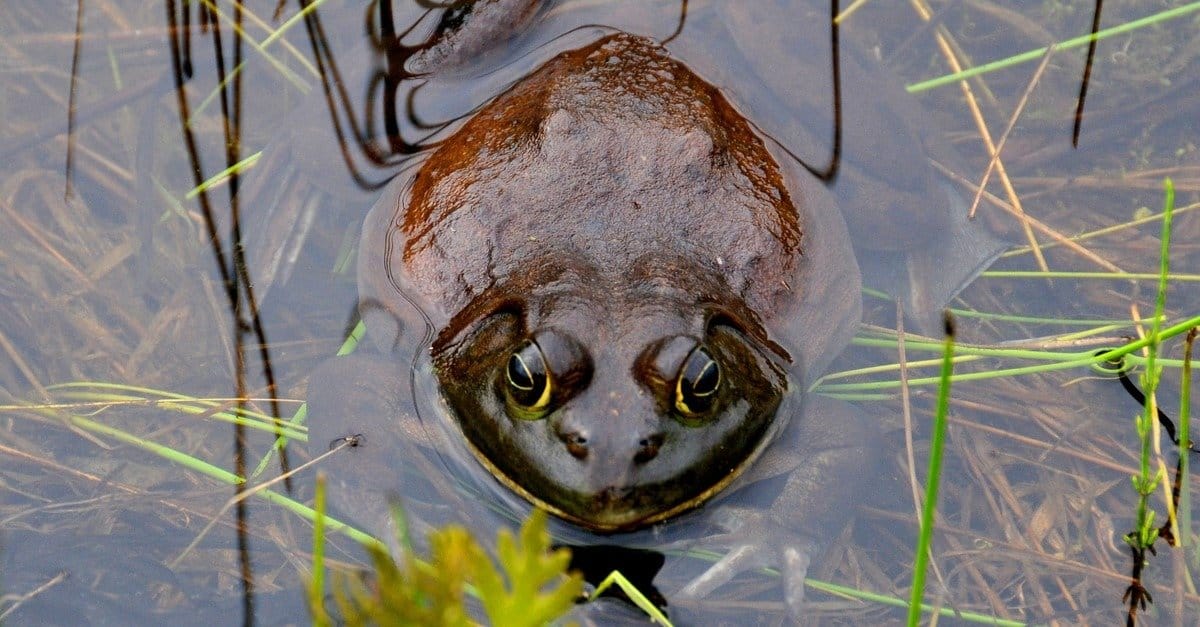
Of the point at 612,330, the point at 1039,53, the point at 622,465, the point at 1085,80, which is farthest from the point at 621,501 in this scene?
the point at 1085,80

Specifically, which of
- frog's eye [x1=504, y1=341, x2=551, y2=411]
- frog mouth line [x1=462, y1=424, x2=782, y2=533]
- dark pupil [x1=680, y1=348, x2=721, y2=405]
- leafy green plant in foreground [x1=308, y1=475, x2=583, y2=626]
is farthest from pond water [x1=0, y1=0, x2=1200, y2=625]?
leafy green plant in foreground [x1=308, y1=475, x2=583, y2=626]

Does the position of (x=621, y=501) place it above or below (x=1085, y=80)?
below

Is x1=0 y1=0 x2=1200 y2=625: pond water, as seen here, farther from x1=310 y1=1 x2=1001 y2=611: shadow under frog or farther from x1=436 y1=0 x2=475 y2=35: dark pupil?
x1=310 y1=1 x2=1001 y2=611: shadow under frog

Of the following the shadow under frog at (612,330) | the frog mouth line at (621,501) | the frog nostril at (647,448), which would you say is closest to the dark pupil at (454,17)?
the shadow under frog at (612,330)

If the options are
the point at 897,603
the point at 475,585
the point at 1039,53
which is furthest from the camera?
the point at 1039,53

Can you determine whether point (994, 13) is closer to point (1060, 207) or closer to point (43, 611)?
point (1060, 207)


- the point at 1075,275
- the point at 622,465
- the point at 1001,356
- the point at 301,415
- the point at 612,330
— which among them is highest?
the point at 612,330

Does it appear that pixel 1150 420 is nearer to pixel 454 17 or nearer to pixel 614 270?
pixel 614 270
